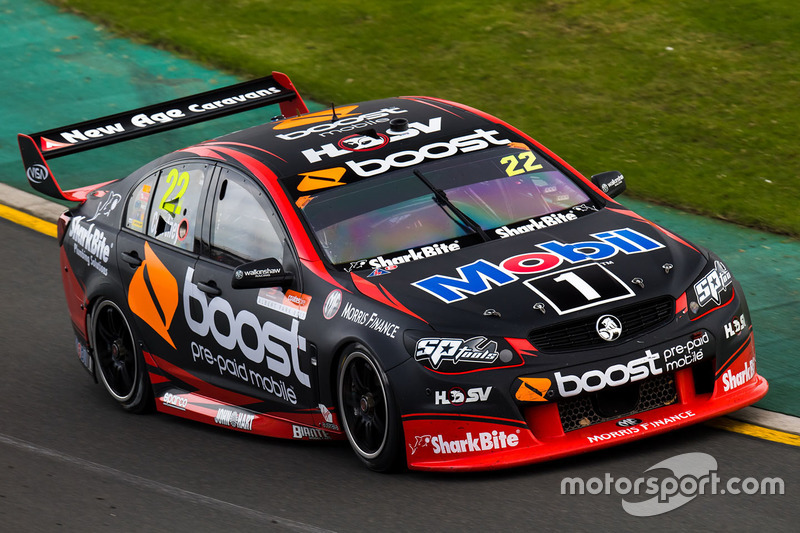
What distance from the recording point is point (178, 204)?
25.8 feet

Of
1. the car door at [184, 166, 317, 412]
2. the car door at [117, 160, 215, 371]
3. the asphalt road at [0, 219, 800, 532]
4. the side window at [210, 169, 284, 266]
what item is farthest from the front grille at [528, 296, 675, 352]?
the car door at [117, 160, 215, 371]

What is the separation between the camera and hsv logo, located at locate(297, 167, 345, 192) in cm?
721

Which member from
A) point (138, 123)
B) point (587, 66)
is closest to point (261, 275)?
point (138, 123)

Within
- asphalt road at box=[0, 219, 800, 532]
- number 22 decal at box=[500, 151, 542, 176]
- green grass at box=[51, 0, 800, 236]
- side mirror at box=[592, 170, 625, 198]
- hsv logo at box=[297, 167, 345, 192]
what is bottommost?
green grass at box=[51, 0, 800, 236]

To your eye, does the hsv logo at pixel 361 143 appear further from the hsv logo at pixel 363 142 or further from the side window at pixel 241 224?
the side window at pixel 241 224

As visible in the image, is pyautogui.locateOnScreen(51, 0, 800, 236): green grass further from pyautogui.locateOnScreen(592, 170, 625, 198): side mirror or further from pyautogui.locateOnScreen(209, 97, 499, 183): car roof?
pyautogui.locateOnScreen(209, 97, 499, 183): car roof

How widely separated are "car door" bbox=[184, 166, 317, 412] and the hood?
578 mm

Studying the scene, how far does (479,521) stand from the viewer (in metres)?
5.85

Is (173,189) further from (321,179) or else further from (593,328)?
(593,328)

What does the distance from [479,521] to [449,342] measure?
2.70 ft

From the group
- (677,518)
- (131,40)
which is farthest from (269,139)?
(131,40)

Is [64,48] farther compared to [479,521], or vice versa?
[64,48]

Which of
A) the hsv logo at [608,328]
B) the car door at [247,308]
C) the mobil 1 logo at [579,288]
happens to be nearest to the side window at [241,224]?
the car door at [247,308]

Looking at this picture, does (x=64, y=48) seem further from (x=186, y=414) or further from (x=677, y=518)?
(x=677, y=518)
